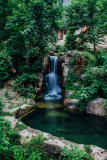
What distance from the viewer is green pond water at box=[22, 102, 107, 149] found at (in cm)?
484

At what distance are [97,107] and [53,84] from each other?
19.2ft

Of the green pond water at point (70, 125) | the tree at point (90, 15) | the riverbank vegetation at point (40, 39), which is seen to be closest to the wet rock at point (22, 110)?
the green pond water at point (70, 125)

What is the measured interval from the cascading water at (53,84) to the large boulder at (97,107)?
148 inches

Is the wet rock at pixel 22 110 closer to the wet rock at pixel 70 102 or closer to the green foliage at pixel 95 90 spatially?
the wet rock at pixel 70 102

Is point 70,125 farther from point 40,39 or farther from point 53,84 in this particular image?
point 40,39

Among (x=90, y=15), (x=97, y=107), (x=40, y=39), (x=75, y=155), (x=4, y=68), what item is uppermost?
(x=90, y=15)

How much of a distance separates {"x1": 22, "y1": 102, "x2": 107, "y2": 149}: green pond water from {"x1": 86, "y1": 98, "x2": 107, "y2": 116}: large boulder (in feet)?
1.02

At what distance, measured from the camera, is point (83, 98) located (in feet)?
23.3

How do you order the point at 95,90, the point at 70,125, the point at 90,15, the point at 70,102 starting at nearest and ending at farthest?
the point at 70,125 < the point at 95,90 < the point at 70,102 < the point at 90,15

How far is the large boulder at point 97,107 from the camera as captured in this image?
669 cm

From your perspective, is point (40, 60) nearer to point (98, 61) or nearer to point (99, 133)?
point (98, 61)

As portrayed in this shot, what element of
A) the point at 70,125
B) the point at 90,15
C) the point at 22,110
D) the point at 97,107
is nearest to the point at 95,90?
the point at 97,107

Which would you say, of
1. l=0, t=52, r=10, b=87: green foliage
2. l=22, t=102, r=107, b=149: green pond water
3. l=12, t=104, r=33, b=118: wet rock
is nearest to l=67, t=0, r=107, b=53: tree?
l=0, t=52, r=10, b=87: green foliage

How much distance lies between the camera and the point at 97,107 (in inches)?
270
